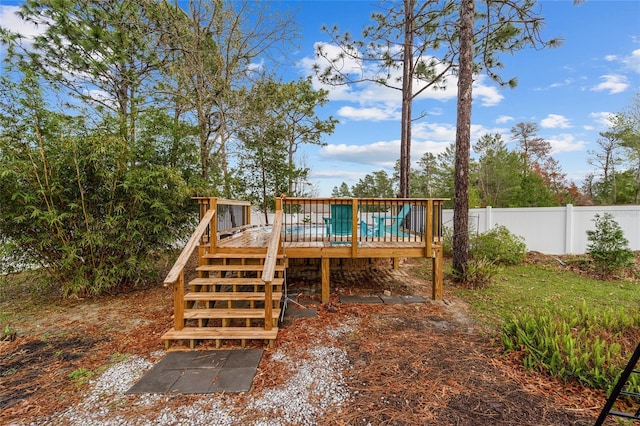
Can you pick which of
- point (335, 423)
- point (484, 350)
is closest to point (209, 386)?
point (335, 423)

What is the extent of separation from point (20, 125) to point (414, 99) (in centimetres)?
915

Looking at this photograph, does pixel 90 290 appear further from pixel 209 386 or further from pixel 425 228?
pixel 425 228

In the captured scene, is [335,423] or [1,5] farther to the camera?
[1,5]

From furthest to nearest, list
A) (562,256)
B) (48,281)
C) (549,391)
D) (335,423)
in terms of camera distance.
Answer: (562,256) → (48,281) → (549,391) → (335,423)

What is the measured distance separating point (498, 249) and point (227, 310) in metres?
6.87

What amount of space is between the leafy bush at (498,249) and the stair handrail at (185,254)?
645cm

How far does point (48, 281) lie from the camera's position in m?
4.57

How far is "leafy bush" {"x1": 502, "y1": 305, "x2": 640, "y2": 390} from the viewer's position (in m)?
2.27

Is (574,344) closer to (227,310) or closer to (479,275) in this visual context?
(479,275)

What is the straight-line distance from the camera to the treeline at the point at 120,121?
4137mm

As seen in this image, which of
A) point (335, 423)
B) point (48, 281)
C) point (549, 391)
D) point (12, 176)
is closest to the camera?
point (335, 423)

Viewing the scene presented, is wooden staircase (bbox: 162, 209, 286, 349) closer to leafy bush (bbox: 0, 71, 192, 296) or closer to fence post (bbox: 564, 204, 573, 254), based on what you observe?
leafy bush (bbox: 0, 71, 192, 296)

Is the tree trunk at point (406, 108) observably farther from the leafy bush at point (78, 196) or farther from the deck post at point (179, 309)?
the deck post at point (179, 309)

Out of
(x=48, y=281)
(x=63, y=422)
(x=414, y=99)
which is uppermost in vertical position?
(x=414, y=99)
